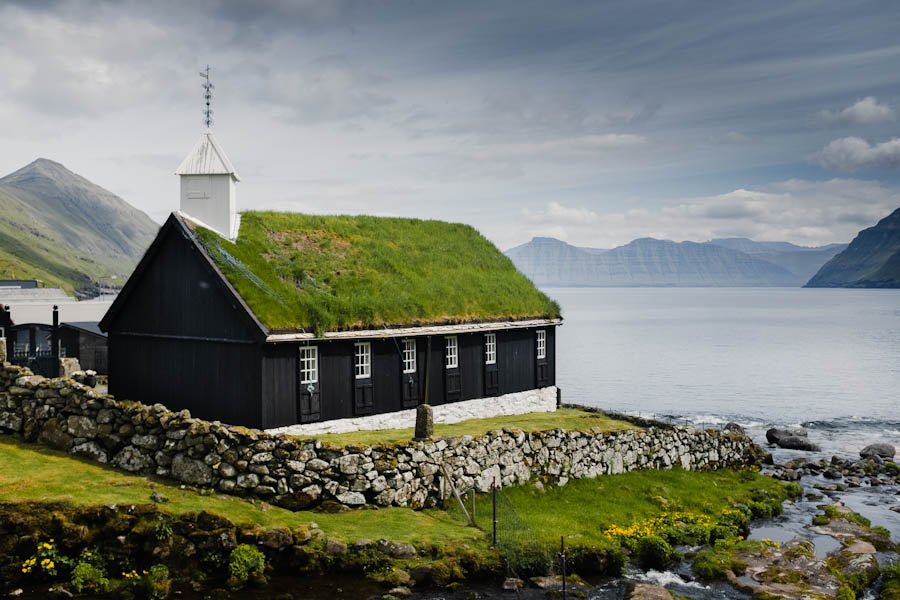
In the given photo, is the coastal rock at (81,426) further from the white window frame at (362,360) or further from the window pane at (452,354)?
the window pane at (452,354)

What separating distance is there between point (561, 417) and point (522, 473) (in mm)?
9791

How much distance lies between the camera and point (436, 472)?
24000mm

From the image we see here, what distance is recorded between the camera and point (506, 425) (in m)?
31.0

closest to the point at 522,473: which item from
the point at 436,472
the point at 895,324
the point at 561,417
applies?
the point at 436,472

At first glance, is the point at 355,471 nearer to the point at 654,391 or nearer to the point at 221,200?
the point at 221,200

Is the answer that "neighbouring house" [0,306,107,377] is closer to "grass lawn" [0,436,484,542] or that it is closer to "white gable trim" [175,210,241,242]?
"white gable trim" [175,210,241,242]

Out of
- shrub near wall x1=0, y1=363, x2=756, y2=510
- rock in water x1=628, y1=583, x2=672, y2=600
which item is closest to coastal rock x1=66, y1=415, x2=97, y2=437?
shrub near wall x1=0, y1=363, x2=756, y2=510

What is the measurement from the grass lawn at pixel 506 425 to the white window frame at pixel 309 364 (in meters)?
2.15

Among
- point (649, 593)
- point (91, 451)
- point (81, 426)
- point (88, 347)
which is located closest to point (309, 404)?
point (91, 451)

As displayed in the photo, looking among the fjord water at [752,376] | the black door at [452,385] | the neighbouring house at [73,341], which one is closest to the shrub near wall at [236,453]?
the black door at [452,385]

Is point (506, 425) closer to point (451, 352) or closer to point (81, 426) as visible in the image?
point (451, 352)

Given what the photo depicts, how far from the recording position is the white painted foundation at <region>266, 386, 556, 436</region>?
2741 cm

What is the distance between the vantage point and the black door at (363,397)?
2860cm

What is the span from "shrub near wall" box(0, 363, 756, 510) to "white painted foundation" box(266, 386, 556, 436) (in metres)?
4.51
